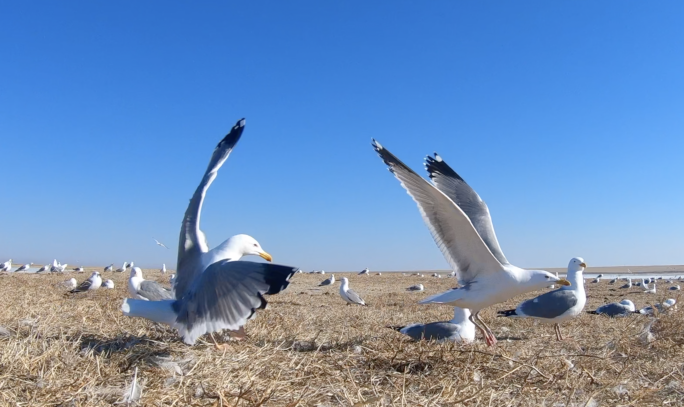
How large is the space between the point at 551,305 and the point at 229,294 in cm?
518

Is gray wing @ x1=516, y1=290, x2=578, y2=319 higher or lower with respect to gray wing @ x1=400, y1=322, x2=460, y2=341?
higher

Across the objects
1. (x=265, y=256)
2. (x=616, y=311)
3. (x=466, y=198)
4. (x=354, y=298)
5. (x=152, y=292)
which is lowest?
(x=354, y=298)

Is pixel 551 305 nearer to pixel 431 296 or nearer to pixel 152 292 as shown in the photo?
pixel 431 296

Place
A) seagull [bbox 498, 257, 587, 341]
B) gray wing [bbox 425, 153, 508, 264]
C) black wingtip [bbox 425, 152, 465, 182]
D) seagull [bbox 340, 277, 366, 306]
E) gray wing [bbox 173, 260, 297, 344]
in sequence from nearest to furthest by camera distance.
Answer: gray wing [bbox 173, 260, 297, 344] → gray wing [bbox 425, 153, 508, 264] → seagull [bbox 498, 257, 587, 341] → black wingtip [bbox 425, 152, 465, 182] → seagull [bbox 340, 277, 366, 306]

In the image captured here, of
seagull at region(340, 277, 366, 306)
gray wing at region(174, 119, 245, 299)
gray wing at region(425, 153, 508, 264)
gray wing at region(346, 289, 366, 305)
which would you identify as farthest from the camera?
seagull at region(340, 277, 366, 306)

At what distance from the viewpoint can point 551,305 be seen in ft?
24.7

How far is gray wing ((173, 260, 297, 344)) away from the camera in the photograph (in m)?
3.90

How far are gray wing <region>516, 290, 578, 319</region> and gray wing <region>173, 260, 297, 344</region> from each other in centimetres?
491

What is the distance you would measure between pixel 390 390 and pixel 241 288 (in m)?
1.40

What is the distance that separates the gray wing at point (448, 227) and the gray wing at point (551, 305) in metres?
1.72

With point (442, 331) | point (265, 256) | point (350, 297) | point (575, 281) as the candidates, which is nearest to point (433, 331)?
point (442, 331)

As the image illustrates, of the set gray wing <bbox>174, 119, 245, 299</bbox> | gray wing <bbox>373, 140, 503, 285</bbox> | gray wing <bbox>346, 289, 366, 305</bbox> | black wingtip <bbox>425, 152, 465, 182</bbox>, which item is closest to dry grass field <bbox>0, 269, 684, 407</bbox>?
gray wing <bbox>174, 119, 245, 299</bbox>

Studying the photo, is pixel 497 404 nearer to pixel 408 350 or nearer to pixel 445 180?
pixel 408 350

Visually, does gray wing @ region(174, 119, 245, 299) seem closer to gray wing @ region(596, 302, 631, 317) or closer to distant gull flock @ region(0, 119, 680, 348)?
distant gull flock @ region(0, 119, 680, 348)
